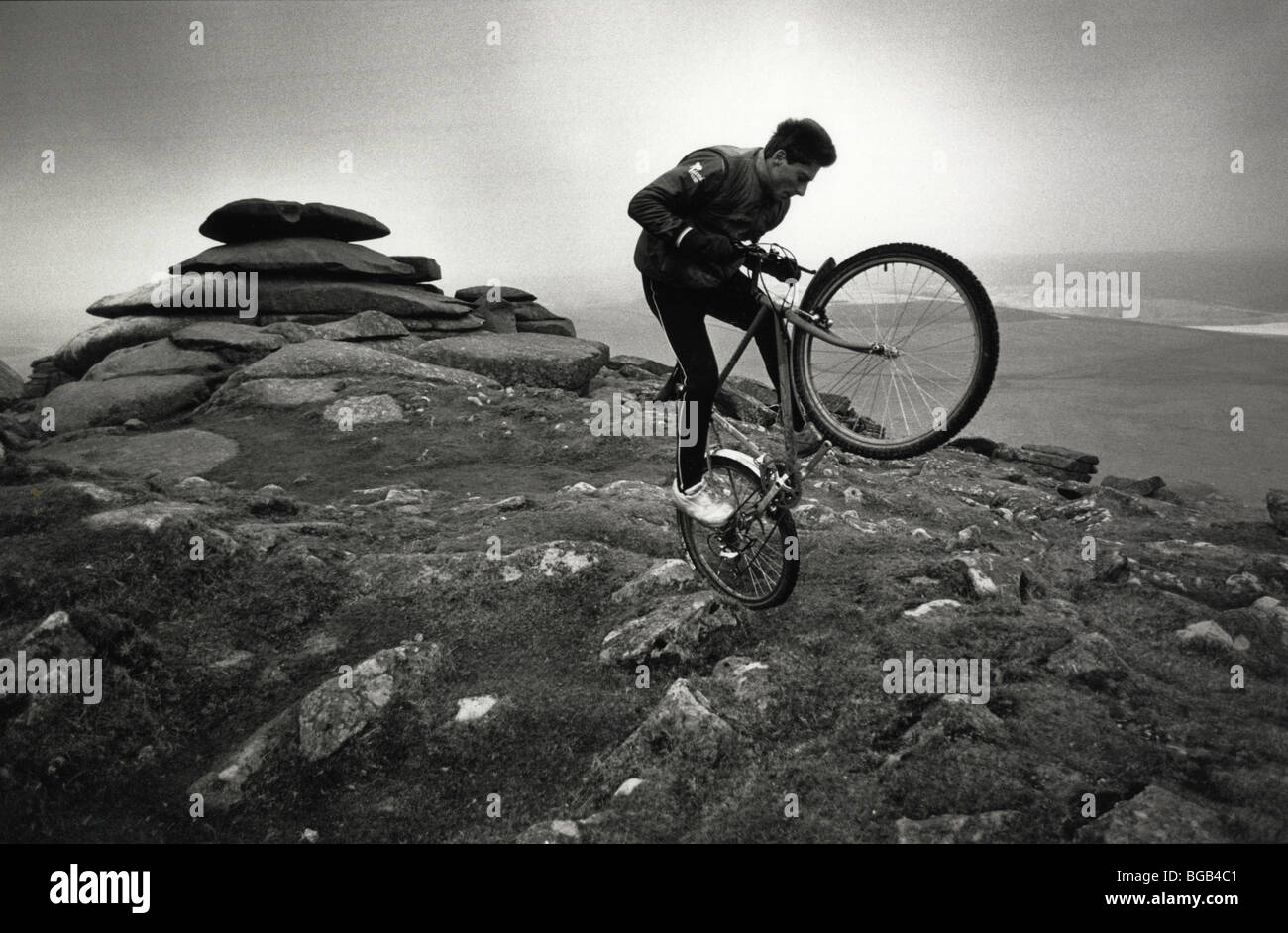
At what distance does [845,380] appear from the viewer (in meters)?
5.27

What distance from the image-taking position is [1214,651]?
618 centimetres

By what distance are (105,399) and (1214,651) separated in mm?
18017

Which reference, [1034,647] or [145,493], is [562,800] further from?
[145,493]

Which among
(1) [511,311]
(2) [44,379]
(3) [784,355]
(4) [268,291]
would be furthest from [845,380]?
(2) [44,379]

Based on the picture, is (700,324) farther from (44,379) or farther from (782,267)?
(44,379)

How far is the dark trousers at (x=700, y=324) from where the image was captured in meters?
5.76

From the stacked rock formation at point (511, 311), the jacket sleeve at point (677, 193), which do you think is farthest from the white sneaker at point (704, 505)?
the stacked rock formation at point (511, 311)

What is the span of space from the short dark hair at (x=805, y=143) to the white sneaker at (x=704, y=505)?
7.97ft

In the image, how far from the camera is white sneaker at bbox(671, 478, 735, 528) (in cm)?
605

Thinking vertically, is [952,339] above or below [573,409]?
above

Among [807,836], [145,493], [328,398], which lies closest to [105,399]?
[328,398]

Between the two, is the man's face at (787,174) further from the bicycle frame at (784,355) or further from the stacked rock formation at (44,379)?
the stacked rock formation at (44,379)
